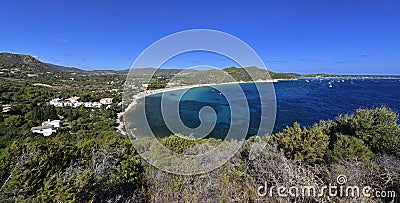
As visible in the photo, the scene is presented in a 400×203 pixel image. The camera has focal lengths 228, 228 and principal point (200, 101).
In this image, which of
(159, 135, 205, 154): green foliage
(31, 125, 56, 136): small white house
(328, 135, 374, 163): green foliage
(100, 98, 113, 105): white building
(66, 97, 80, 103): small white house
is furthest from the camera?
(100, 98, 113, 105): white building

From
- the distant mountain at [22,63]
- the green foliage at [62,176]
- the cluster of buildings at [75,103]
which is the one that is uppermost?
the distant mountain at [22,63]

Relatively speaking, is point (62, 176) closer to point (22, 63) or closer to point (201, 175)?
point (201, 175)

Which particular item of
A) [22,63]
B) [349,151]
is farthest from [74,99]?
[22,63]

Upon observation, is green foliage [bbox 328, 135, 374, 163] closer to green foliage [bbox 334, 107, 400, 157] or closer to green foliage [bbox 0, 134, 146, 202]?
green foliage [bbox 334, 107, 400, 157]

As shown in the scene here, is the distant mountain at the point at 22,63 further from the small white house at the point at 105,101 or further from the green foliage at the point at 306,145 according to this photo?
the green foliage at the point at 306,145

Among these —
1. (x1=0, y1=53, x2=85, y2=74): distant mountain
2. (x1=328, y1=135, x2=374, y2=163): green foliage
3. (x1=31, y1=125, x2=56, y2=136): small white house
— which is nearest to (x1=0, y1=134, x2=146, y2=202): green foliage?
(x1=328, y1=135, x2=374, y2=163): green foliage

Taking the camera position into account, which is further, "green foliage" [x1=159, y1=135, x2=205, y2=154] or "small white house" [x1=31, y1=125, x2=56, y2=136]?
"small white house" [x1=31, y1=125, x2=56, y2=136]

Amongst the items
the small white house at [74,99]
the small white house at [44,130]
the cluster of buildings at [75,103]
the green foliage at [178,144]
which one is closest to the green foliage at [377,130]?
the green foliage at [178,144]

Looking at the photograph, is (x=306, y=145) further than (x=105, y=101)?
No

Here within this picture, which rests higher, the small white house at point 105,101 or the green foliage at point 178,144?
the green foliage at point 178,144
